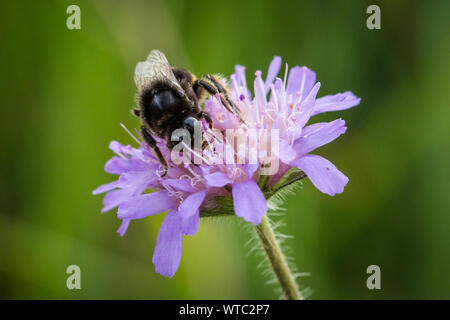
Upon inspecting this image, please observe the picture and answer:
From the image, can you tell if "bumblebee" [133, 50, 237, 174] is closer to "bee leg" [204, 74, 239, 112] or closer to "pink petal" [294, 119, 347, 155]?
"bee leg" [204, 74, 239, 112]

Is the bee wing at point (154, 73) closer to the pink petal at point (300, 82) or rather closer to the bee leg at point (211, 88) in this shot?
the bee leg at point (211, 88)

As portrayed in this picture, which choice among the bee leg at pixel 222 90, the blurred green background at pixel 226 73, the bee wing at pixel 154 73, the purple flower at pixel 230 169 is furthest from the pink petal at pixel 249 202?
the blurred green background at pixel 226 73

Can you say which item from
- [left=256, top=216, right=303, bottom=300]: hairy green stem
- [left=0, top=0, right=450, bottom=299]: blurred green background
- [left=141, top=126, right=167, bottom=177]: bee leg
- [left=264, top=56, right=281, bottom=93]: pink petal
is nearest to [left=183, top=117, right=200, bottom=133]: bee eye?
[left=141, top=126, right=167, bottom=177]: bee leg

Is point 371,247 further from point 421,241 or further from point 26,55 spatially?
point 26,55

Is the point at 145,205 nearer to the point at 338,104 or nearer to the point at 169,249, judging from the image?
the point at 169,249

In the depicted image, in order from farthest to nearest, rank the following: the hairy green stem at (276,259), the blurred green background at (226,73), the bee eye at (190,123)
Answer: the blurred green background at (226,73) < the hairy green stem at (276,259) < the bee eye at (190,123)

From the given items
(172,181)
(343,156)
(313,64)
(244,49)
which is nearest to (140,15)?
(244,49)
